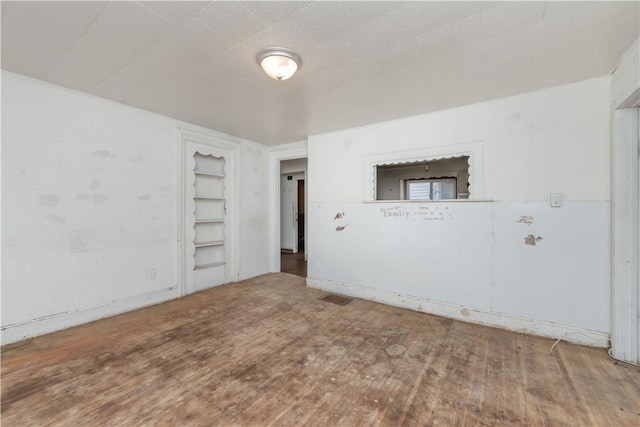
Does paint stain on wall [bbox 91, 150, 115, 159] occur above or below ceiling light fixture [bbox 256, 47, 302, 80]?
below

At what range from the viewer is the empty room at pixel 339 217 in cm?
159

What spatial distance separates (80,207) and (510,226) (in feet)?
14.7

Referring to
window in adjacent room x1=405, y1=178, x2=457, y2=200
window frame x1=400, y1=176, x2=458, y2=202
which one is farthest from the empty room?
window in adjacent room x1=405, y1=178, x2=457, y2=200

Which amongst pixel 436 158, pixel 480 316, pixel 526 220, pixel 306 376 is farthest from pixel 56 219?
pixel 526 220

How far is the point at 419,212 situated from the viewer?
318 centimetres

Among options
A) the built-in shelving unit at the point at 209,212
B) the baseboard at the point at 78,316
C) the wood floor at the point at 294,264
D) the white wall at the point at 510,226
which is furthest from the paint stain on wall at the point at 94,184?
the wood floor at the point at 294,264

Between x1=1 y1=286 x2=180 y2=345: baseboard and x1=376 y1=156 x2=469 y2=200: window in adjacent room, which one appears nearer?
x1=1 y1=286 x2=180 y2=345: baseboard

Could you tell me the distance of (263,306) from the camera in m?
3.22

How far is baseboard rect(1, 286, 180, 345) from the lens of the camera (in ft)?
7.60

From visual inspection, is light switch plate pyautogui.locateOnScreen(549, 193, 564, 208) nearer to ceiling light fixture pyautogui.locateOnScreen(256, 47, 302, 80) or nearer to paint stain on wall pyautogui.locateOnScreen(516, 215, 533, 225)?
paint stain on wall pyautogui.locateOnScreen(516, 215, 533, 225)

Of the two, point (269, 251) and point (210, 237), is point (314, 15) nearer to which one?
point (210, 237)

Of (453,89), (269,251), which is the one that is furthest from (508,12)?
(269,251)

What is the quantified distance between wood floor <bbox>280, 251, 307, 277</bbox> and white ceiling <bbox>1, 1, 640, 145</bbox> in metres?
3.29

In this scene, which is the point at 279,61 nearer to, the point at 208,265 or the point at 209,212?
the point at 209,212
